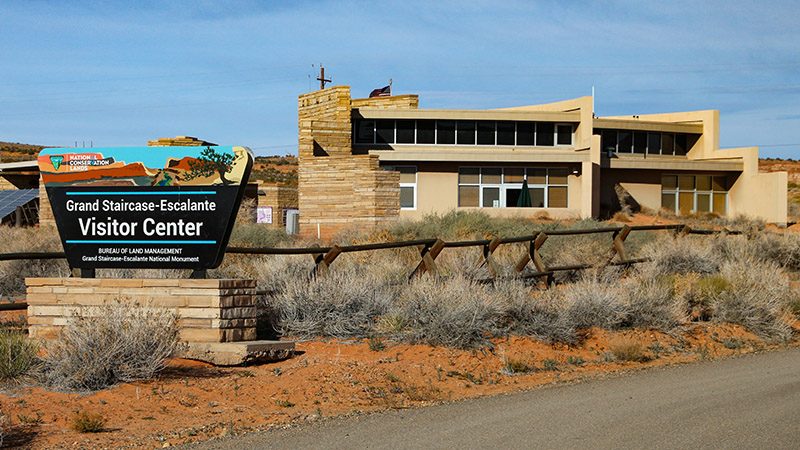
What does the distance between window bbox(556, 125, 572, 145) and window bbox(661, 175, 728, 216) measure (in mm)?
6679

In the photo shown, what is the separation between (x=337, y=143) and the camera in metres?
47.0

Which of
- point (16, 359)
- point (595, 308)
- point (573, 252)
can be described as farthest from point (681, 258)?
point (16, 359)

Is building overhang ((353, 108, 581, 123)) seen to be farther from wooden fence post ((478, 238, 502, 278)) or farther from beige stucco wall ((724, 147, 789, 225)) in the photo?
wooden fence post ((478, 238, 502, 278))

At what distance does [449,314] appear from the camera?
13445 mm

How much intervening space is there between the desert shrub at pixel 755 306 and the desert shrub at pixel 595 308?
2501 mm

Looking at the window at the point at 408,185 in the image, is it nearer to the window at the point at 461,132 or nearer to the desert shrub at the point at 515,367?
the window at the point at 461,132

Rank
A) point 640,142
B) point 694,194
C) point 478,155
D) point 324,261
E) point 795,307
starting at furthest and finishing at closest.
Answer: point 694,194
point 640,142
point 478,155
point 795,307
point 324,261

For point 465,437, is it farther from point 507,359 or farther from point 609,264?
point 609,264

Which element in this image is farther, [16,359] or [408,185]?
[408,185]

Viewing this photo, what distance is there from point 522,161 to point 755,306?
33.0m

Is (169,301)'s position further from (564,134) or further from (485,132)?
(564,134)

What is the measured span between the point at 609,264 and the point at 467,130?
30.5 metres

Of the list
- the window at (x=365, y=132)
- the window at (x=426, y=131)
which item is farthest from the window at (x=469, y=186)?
the window at (x=365, y=132)

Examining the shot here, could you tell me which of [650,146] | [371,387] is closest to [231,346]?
[371,387]
